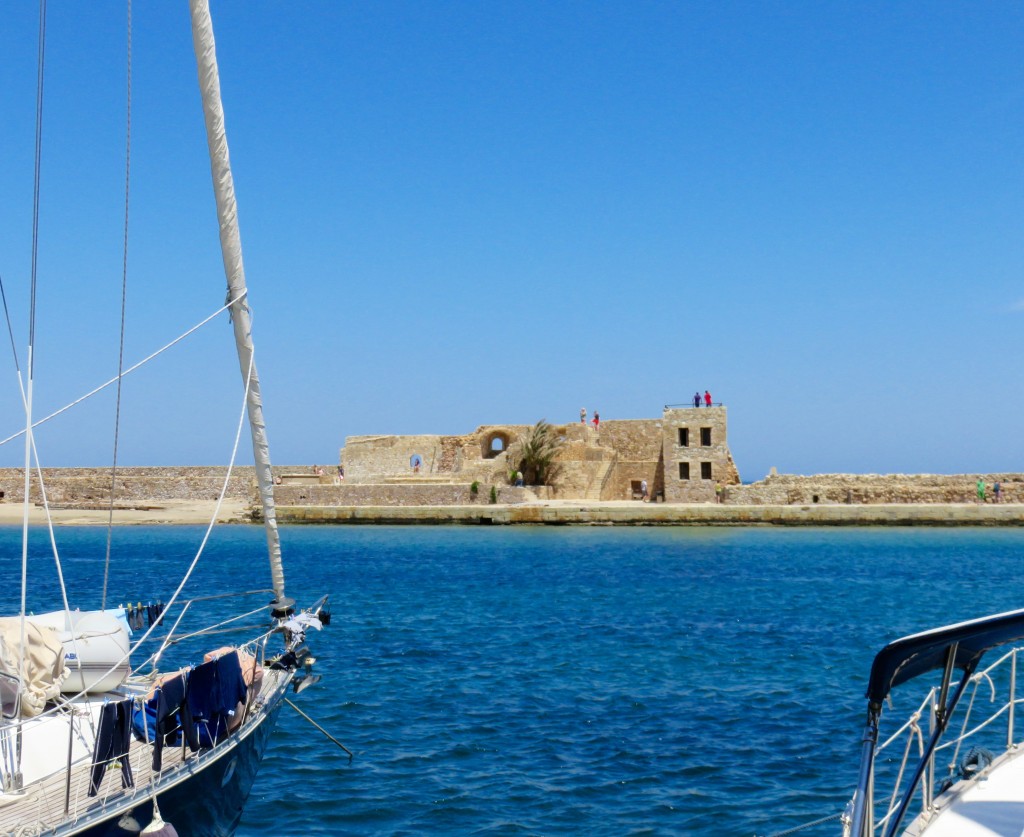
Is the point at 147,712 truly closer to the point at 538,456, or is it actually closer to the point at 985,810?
the point at 985,810

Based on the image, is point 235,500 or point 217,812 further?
point 235,500

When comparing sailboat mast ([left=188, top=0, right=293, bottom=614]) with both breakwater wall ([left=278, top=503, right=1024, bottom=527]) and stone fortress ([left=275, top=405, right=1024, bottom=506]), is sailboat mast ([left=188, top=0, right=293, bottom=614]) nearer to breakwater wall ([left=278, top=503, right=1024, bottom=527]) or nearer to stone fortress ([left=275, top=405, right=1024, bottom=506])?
breakwater wall ([left=278, top=503, right=1024, bottom=527])

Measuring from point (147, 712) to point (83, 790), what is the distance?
880mm

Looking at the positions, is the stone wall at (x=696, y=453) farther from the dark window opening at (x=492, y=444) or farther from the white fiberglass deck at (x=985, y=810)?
the white fiberglass deck at (x=985, y=810)

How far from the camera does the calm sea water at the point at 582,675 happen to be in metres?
8.27

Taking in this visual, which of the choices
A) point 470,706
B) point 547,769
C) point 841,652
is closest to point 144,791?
point 547,769

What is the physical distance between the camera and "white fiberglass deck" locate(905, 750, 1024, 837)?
4.71m

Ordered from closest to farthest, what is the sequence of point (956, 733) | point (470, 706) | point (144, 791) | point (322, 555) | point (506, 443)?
point (144, 791) → point (956, 733) → point (470, 706) → point (322, 555) → point (506, 443)

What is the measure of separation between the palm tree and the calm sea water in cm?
1091

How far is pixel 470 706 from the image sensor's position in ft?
37.1

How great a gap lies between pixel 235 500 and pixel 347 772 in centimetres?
3628

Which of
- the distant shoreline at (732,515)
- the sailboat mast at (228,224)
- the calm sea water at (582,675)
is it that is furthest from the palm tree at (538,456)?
the sailboat mast at (228,224)

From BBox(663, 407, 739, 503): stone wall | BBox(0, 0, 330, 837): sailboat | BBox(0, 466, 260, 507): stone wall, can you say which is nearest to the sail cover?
BBox(0, 0, 330, 837): sailboat

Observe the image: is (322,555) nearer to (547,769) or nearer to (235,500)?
(235,500)
